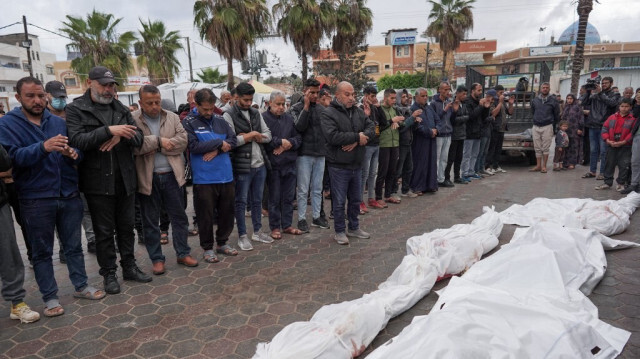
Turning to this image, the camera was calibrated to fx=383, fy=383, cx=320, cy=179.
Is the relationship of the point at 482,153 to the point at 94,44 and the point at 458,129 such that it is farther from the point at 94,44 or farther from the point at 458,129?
the point at 94,44

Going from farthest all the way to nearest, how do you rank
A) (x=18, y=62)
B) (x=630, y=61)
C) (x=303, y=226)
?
(x=630, y=61), (x=18, y=62), (x=303, y=226)

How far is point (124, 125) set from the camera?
3.46 m

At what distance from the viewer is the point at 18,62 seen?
41938 millimetres

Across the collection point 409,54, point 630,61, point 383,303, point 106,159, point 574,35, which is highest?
point 574,35

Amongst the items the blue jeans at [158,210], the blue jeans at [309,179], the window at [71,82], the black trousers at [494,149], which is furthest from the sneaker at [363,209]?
the window at [71,82]

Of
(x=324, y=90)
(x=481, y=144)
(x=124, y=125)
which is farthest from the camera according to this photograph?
(x=481, y=144)

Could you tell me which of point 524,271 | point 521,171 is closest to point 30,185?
point 524,271

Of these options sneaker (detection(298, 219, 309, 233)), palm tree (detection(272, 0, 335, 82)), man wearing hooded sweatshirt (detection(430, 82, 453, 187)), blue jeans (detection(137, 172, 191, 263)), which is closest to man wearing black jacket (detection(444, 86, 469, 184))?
man wearing hooded sweatshirt (detection(430, 82, 453, 187))

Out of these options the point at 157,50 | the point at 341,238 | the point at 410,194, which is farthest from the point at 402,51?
the point at 341,238

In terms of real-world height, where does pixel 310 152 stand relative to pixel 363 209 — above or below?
above

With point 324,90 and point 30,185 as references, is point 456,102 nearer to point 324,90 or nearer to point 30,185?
point 324,90

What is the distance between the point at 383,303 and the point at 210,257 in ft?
7.67

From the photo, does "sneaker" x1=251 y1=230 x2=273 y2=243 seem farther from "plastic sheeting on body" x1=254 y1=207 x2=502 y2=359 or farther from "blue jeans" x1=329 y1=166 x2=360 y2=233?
"plastic sheeting on body" x1=254 y1=207 x2=502 y2=359

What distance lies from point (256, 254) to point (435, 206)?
11.2 feet
